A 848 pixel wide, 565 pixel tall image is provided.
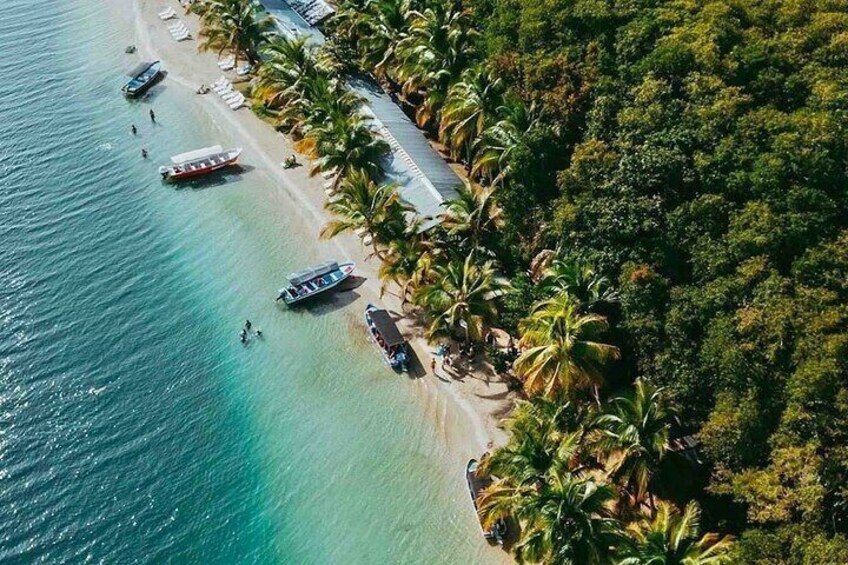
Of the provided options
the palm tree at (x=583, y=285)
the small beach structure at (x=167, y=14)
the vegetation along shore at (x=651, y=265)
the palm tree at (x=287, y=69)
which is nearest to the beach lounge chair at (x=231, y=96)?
the palm tree at (x=287, y=69)

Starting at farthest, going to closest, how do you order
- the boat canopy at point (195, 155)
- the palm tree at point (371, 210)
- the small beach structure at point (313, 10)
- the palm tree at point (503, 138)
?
the small beach structure at point (313, 10)
the boat canopy at point (195, 155)
the palm tree at point (371, 210)
the palm tree at point (503, 138)

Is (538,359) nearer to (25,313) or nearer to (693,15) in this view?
(693,15)

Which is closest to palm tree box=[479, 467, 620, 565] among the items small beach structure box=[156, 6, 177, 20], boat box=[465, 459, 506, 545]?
boat box=[465, 459, 506, 545]

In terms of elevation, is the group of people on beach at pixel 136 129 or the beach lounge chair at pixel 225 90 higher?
the beach lounge chair at pixel 225 90

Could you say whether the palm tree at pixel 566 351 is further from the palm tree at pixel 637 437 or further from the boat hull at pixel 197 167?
the boat hull at pixel 197 167

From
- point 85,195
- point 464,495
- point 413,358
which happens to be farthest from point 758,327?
point 85,195

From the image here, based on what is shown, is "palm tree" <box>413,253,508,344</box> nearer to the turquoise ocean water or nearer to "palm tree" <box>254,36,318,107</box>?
the turquoise ocean water

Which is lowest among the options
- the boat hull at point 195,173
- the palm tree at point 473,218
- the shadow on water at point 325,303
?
the shadow on water at point 325,303
